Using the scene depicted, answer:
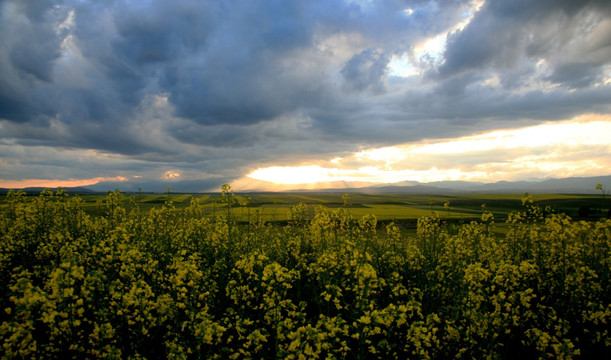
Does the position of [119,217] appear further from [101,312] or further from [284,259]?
[101,312]

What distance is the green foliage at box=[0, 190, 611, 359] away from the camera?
16.6 ft

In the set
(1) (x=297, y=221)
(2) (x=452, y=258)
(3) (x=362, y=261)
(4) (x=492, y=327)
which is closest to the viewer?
(4) (x=492, y=327)

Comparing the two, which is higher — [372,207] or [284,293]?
[284,293]

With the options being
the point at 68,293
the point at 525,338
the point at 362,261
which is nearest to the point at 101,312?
the point at 68,293

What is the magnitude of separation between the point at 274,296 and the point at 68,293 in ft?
11.3

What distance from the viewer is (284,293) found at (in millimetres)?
6047

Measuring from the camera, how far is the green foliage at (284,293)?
5055mm

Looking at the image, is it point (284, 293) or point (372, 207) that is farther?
point (372, 207)

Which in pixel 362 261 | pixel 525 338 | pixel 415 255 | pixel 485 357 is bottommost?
pixel 525 338

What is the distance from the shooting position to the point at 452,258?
10.9 meters

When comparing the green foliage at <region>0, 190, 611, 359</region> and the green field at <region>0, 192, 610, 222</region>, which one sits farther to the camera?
the green field at <region>0, 192, 610, 222</region>

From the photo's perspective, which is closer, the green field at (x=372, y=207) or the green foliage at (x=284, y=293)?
the green foliage at (x=284, y=293)

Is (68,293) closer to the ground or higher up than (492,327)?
higher up

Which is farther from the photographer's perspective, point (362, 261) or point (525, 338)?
point (525, 338)
